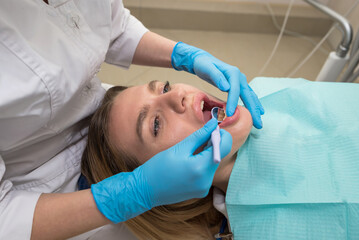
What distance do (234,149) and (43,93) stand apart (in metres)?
0.58

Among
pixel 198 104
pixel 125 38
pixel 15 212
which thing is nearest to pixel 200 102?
pixel 198 104

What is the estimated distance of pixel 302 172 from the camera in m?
0.87

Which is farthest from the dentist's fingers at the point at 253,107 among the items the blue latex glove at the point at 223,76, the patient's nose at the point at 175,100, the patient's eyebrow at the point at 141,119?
the patient's eyebrow at the point at 141,119

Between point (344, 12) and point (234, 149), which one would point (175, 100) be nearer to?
point (234, 149)

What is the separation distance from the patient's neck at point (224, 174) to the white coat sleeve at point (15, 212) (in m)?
0.57

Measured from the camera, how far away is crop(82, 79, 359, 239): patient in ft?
2.82

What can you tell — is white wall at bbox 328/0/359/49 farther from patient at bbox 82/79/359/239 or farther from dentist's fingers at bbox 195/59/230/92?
dentist's fingers at bbox 195/59/230/92

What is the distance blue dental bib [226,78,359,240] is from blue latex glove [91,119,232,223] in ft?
0.67

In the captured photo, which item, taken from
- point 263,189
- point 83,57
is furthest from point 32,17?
point 263,189

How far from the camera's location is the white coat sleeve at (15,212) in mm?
704

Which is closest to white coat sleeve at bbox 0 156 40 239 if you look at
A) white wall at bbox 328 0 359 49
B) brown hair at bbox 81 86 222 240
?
brown hair at bbox 81 86 222 240

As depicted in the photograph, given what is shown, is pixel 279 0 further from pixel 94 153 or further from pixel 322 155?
pixel 94 153

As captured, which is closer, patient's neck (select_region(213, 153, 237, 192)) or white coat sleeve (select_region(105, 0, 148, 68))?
patient's neck (select_region(213, 153, 237, 192))

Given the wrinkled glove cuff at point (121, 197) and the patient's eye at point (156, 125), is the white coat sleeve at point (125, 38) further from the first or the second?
the wrinkled glove cuff at point (121, 197)
